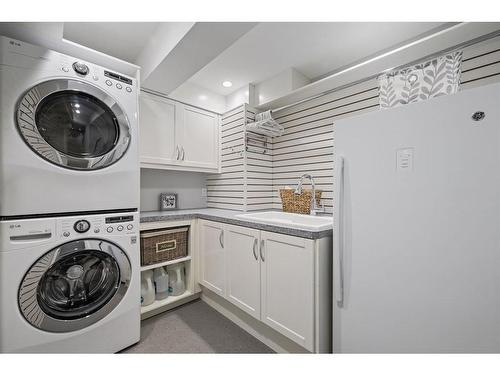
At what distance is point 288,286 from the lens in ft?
4.68

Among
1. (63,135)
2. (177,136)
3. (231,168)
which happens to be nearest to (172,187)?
(177,136)

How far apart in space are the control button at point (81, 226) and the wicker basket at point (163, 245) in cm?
60

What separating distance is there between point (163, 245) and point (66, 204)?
2.99 feet

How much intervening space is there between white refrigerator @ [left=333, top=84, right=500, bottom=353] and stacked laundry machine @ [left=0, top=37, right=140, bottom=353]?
1415mm

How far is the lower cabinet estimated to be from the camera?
1309 millimetres

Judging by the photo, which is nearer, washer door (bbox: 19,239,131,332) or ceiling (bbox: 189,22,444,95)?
washer door (bbox: 19,239,131,332)

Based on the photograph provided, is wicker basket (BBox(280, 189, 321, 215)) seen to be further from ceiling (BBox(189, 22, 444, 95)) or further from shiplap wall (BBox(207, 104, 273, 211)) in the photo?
ceiling (BBox(189, 22, 444, 95))

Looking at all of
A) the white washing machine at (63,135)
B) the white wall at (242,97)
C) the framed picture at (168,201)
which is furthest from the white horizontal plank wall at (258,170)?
the white washing machine at (63,135)

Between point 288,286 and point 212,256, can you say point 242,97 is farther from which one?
point 288,286

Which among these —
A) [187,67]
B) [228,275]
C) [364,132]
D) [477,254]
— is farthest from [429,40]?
[228,275]

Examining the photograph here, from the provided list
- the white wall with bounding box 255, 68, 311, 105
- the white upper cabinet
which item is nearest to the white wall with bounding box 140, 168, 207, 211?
the white upper cabinet

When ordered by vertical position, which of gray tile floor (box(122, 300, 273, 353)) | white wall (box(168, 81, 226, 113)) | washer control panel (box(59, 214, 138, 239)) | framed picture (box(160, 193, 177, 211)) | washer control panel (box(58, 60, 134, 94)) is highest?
white wall (box(168, 81, 226, 113))

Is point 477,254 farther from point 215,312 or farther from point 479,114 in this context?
point 215,312
